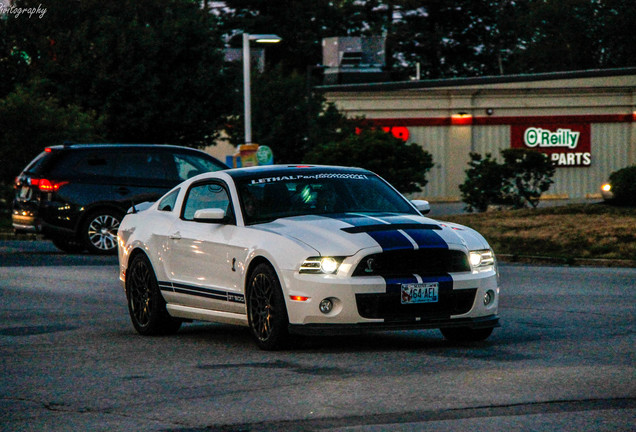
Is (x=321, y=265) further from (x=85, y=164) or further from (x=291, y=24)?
(x=291, y=24)

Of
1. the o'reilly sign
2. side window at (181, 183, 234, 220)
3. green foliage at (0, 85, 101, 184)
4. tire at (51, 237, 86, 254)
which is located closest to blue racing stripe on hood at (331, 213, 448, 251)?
side window at (181, 183, 234, 220)

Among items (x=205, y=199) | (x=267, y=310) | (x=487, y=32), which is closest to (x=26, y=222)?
(x=205, y=199)

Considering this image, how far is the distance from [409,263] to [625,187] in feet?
65.1

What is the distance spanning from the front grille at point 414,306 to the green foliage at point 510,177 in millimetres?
22008

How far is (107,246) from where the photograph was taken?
2211 centimetres

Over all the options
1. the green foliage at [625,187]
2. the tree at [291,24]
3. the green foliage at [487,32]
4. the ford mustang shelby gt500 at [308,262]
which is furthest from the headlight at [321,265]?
the green foliage at [487,32]

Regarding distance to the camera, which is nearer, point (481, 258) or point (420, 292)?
point (420, 292)

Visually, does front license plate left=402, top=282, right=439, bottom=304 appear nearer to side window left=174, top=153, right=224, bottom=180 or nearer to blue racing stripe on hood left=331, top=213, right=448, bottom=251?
blue racing stripe on hood left=331, top=213, right=448, bottom=251

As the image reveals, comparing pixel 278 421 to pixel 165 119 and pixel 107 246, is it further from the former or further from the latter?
pixel 165 119

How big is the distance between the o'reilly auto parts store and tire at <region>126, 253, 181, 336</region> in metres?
41.2

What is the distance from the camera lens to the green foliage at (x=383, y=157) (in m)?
33.4

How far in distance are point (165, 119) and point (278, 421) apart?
39875 mm

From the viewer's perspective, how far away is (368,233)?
→ 390 inches

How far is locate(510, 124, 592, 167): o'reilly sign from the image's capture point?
5338cm
